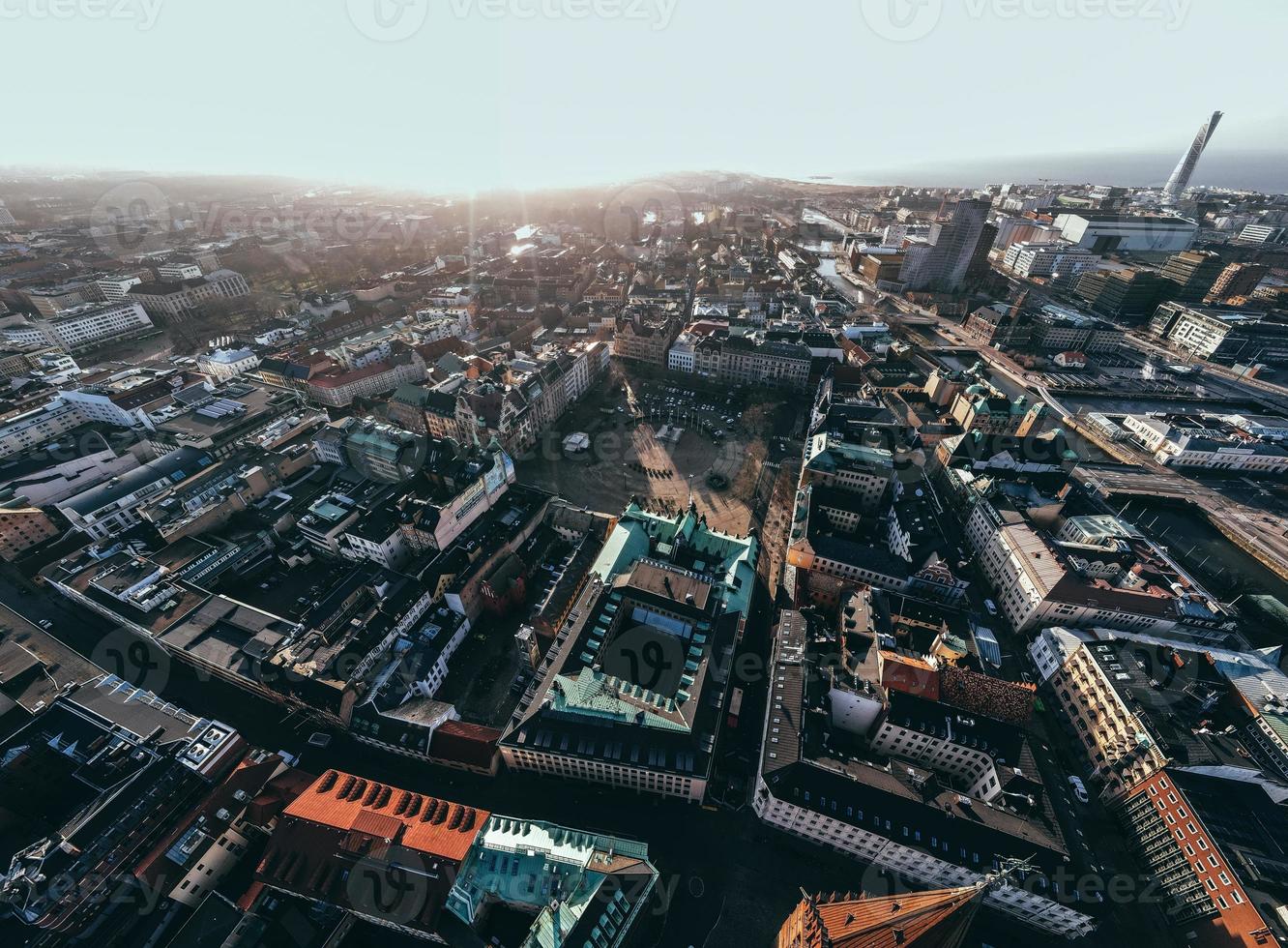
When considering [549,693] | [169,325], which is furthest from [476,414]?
[169,325]

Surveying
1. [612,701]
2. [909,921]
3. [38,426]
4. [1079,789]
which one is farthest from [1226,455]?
[38,426]

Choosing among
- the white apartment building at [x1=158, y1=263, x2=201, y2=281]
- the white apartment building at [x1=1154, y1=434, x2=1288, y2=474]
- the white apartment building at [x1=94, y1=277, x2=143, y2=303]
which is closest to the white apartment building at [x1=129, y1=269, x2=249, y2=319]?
the white apartment building at [x1=94, y1=277, x2=143, y2=303]

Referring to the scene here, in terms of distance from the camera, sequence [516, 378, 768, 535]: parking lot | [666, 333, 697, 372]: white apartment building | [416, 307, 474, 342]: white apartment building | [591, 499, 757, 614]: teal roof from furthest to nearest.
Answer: [416, 307, 474, 342]: white apartment building < [666, 333, 697, 372]: white apartment building < [516, 378, 768, 535]: parking lot < [591, 499, 757, 614]: teal roof

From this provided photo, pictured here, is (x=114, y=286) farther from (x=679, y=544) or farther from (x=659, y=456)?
(x=679, y=544)

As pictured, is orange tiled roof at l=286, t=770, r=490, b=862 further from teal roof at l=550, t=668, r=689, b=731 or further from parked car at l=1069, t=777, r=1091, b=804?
parked car at l=1069, t=777, r=1091, b=804

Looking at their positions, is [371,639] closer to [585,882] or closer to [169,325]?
[585,882]

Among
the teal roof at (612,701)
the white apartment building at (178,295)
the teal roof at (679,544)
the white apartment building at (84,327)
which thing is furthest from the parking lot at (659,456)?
the white apartment building at (178,295)

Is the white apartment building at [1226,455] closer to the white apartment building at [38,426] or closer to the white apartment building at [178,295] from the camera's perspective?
the white apartment building at [38,426]
